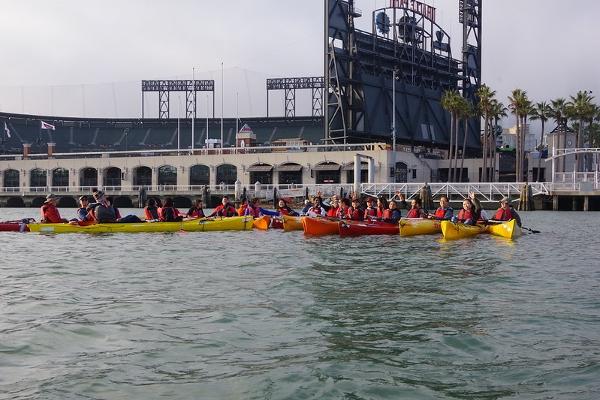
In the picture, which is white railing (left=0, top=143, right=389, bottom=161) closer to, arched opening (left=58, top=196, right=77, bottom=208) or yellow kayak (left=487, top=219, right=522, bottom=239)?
arched opening (left=58, top=196, right=77, bottom=208)

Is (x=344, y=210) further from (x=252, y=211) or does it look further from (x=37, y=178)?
(x=37, y=178)

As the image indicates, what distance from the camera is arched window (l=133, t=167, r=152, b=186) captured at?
87.7m

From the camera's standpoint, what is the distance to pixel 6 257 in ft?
71.7

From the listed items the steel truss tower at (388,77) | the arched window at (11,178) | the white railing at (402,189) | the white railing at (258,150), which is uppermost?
the steel truss tower at (388,77)

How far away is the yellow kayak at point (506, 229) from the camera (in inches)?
1083

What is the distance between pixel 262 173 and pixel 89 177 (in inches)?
1010

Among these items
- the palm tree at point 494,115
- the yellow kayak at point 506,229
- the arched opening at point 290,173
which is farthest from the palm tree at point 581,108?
the yellow kayak at point 506,229

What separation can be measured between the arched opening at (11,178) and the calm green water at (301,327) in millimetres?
77922

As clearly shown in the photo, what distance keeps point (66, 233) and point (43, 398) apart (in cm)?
2328

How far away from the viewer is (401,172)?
265 ft

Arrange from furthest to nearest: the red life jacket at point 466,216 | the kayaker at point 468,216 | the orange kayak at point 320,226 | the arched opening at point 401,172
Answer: the arched opening at point 401,172 → the orange kayak at point 320,226 → the red life jacket at point 466,216 → the kayaker at point 468,216

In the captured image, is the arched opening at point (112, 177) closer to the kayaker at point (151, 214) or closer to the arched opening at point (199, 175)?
the arched opening at point (199, 175)

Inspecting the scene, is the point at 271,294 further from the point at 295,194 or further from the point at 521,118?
the point at 521,118

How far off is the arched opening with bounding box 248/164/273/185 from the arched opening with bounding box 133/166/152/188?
48.6 feet
